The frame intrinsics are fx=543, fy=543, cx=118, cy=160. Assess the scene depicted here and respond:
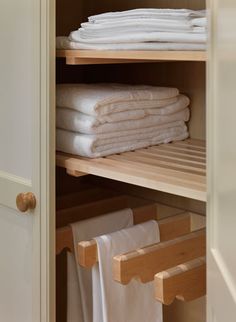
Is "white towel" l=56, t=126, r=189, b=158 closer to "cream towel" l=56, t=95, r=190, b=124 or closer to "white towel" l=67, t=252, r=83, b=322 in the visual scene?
"cream towel" l=56, t=95, r=190, b=124

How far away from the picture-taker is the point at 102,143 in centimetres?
144

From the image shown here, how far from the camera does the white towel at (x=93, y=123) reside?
141 centimetres

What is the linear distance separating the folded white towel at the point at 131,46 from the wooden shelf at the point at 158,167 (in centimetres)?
28
